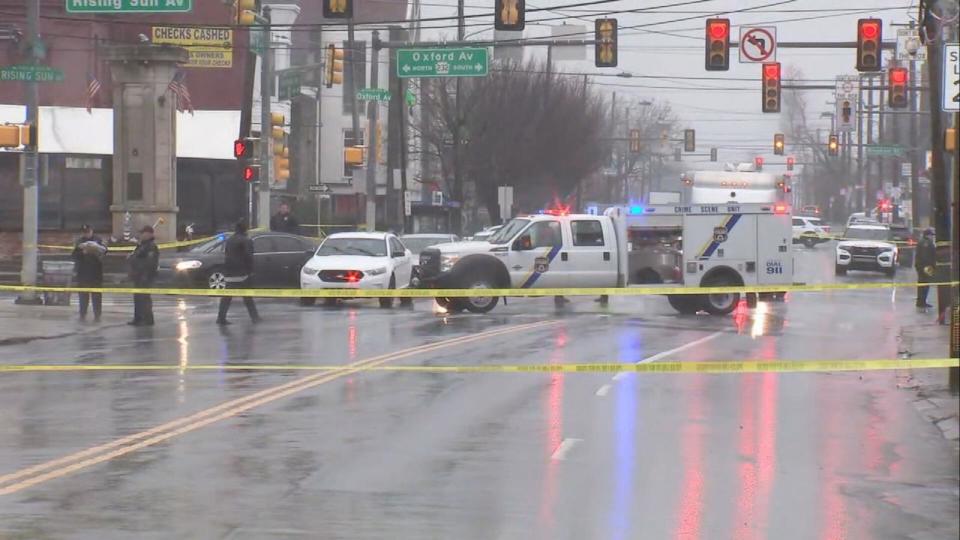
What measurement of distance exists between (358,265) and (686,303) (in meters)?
6.65

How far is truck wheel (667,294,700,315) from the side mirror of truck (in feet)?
10.4

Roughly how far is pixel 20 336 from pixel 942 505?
16588 millimetres

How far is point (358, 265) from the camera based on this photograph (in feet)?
96.4

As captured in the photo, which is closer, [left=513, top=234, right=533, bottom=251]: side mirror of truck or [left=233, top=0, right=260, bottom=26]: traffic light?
[left=513, top=234, right=533, bottom=251]: side mirror of truck

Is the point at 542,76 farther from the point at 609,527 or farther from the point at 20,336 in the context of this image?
the point at 609,527

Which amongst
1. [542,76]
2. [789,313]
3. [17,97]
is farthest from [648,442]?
[542,76]

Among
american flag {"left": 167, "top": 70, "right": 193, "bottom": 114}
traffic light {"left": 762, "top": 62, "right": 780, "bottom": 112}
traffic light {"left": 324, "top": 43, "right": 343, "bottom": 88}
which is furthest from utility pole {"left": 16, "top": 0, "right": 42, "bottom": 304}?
traffic light {"left": 762, "top": 62, "right": 780, "bottom": 112}

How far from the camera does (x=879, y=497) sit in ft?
34.4

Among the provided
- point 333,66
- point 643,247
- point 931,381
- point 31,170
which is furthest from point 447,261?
point 333,66

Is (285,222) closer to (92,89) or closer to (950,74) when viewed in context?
(92,89)

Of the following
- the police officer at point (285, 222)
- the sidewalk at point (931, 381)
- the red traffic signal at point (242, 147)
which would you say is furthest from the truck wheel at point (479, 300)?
the red traffic signal at point (242, 147)

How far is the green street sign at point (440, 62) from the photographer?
3644 centimetres

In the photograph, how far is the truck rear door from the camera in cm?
2838

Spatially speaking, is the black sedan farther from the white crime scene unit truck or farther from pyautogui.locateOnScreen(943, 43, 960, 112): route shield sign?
pyautogui.locateOnScreen(943, 43, 960, 112): route shield sign
